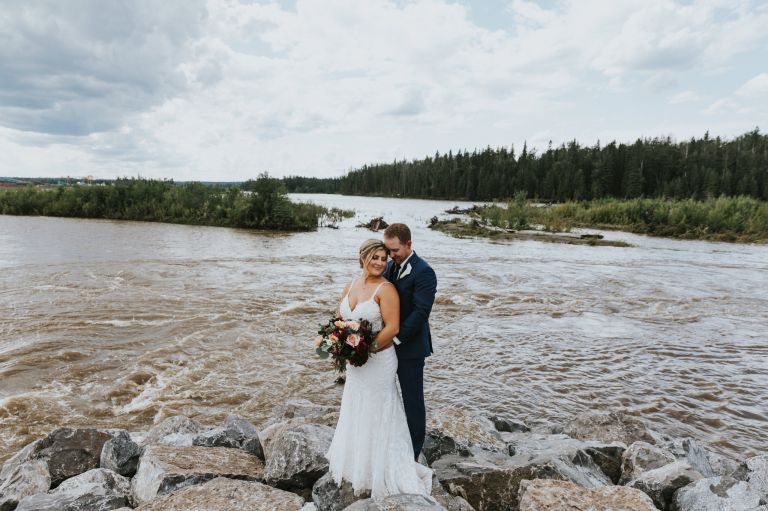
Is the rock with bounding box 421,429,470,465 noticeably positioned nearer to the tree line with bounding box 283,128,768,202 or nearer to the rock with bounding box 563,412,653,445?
the rock with bounding box 563,412,653,445

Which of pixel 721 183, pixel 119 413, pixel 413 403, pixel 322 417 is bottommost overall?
pixel 119 413

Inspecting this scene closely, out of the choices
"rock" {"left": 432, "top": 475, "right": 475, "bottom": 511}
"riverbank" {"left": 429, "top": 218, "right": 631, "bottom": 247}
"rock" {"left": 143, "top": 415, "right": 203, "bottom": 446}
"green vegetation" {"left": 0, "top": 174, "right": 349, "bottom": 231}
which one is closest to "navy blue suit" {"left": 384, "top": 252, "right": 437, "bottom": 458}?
"rock" {"left": 432, "top": 475, "right": 475, "bottom": 511}

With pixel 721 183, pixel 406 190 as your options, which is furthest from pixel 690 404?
pixel 406 190

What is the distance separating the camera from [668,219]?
42562 millimetres

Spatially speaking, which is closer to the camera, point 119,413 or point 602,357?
point 119,413

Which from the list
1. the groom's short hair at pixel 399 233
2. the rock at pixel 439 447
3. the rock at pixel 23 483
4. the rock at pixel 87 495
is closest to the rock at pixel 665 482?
the rock at pixel 439 447

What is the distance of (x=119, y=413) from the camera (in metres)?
7.88

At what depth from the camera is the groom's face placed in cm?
455

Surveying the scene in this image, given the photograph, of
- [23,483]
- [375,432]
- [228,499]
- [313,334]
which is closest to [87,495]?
[23,483]

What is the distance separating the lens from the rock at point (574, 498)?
14.3 feet

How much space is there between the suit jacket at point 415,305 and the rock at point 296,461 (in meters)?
1.57

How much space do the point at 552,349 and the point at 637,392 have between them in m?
2.59

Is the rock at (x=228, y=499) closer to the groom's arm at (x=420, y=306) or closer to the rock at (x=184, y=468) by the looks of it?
the rock at (x=184, y=468)

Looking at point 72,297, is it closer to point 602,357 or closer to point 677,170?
point 602,357
